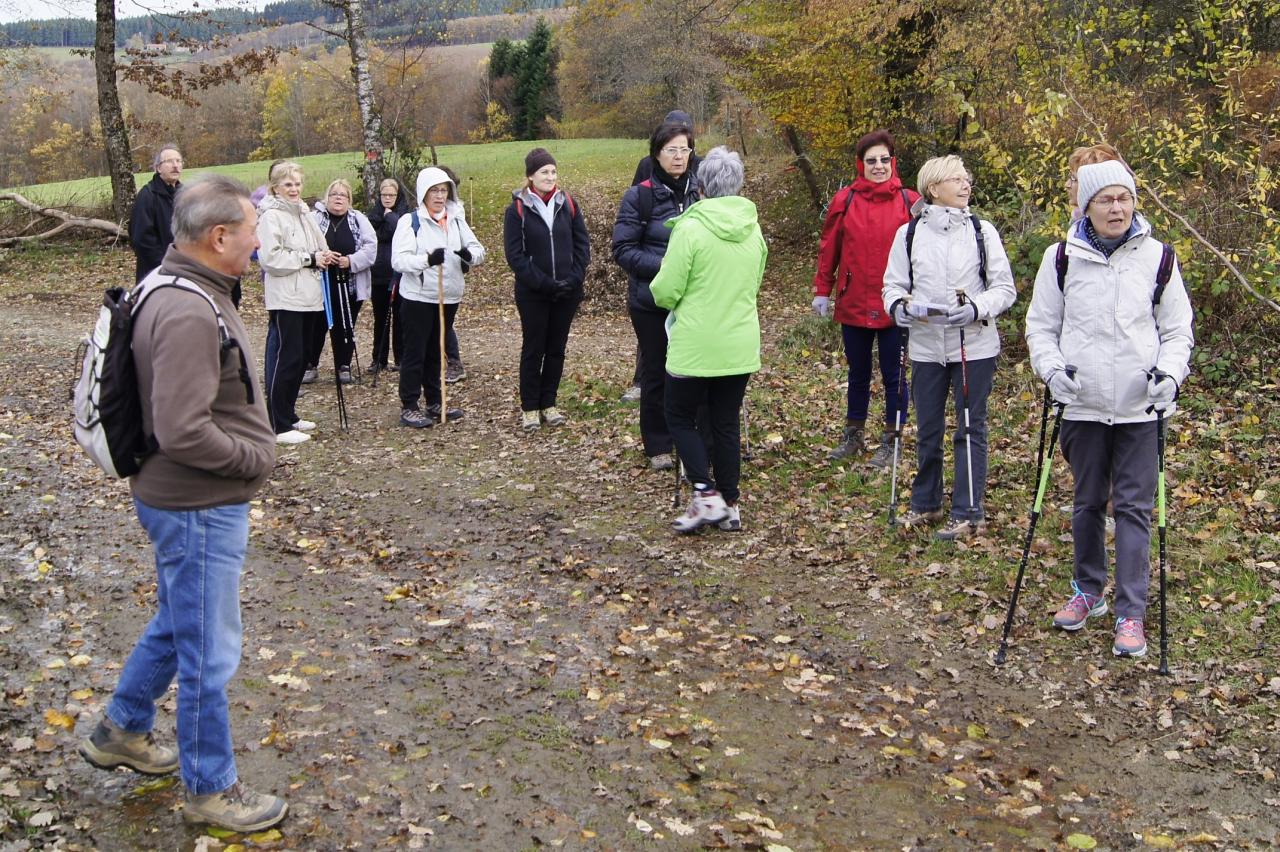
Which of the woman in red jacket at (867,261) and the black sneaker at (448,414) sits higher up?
the woman in red jacket at (867,261)

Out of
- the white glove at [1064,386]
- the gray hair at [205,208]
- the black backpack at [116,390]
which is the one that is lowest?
the white glove at [1064,386]

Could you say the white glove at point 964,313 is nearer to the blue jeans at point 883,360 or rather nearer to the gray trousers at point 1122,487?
the gray trousers at point 1122,487

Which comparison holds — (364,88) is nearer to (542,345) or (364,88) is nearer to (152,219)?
(152,219)

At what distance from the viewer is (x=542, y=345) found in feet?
31.7

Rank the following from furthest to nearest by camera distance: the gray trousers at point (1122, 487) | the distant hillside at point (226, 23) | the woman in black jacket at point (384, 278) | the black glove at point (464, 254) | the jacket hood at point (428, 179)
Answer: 1. the distant hillside at point (226, 23)
2. the woman in black jacket at point (384, 278)
3. the black glove at point (464, 254)
4. the jacket hood at point (428, 179)
5. the gray trousers at point (1122, 487)

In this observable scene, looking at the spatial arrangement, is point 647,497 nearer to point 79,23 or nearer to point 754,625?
point 754,625

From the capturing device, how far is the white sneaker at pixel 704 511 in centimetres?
724

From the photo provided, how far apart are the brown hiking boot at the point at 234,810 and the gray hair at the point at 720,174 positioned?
4.36m

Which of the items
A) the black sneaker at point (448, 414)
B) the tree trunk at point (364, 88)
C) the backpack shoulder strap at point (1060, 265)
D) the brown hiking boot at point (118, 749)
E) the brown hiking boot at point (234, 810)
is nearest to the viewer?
the brown hiking boot at point (234, 810)

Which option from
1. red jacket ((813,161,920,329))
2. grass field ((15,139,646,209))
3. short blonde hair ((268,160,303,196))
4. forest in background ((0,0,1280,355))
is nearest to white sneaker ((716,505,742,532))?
red jacket ((813,161,920,329))

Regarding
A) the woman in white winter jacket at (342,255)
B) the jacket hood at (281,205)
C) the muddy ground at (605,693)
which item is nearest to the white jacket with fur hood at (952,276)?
the muddy ground at (605,693)

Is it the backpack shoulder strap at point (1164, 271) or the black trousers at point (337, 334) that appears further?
the black trousers at point (337, 334)

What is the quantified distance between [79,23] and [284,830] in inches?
920

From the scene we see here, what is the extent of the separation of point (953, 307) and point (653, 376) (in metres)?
2.44
